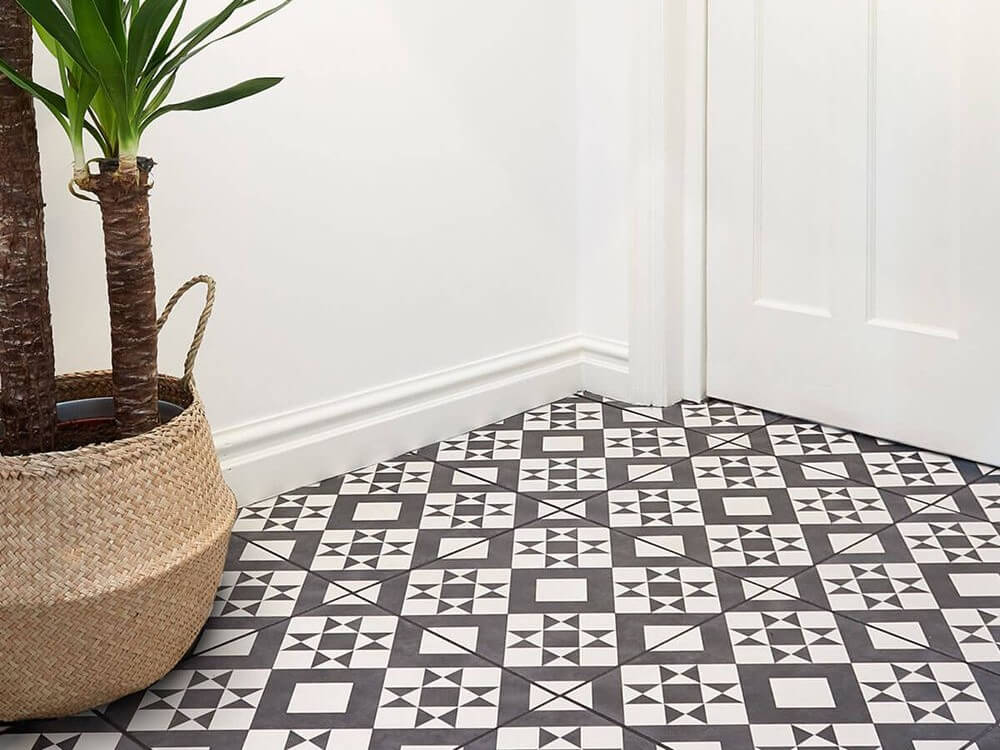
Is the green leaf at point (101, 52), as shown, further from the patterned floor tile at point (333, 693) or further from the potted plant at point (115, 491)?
the patterned floor tile at point (333, 693)

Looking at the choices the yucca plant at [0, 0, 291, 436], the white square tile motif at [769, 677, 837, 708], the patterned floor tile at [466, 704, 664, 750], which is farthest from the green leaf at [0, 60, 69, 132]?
the white square tile motif at [769, 677, 837, 708]

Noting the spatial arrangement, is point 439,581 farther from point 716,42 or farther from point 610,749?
point 716,42

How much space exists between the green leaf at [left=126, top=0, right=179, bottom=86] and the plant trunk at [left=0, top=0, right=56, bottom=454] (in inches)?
6.1

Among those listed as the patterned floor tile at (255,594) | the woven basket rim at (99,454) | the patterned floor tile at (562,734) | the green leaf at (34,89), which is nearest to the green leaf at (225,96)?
the green leaf at (34,89)

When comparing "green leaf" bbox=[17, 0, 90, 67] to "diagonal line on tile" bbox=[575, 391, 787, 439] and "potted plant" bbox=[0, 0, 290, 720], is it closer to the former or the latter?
"potted plant" bbox=[0, 0, 290, 720]

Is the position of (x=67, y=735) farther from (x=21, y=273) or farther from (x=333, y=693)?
(x=21, y=273)

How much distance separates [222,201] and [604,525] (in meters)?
0.81

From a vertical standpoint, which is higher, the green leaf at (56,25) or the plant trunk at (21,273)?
the green leaf at (56,25)

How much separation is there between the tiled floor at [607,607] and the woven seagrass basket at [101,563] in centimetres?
8

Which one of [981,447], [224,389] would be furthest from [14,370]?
[981,447]

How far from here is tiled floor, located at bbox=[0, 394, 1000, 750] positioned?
1.56 meters

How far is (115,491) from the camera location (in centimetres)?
151

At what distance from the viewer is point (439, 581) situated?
1.93 metres

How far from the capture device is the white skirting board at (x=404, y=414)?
2.23m
